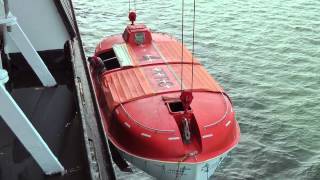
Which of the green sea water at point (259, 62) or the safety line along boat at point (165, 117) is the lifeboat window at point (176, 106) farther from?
the green sea water at point (259, 62)

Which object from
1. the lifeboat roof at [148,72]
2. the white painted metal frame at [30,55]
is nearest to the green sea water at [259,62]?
the lifeboat roof at [148,72]

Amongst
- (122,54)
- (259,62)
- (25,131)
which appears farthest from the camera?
(259,62)

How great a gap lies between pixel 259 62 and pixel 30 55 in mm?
13488

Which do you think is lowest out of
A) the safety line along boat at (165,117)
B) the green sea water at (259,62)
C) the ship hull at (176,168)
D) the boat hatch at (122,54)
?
the green sea water at (259,62)

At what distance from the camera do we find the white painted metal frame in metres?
6.88

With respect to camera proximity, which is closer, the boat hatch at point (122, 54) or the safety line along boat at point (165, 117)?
the safety line along boat at point (165, 117)

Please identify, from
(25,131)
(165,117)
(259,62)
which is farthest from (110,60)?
(25,131)

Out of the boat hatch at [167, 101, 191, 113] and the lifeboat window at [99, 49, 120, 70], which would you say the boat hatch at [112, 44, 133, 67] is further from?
the boat hatch at [167, 101, 191, 113]

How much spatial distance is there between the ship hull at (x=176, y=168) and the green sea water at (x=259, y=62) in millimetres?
2043

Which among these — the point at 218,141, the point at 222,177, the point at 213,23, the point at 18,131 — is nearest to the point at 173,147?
the point at 218,141

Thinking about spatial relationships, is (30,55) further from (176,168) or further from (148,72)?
(148,72)

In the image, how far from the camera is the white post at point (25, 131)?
4.48m

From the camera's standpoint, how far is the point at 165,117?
10.2 m

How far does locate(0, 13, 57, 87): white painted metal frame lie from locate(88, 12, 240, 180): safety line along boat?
293cm
